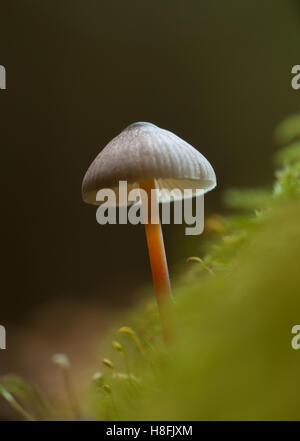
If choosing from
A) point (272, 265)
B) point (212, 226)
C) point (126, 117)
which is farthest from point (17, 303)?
point (272, 265)

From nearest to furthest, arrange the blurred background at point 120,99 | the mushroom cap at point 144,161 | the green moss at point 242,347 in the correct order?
the green moss at point 242,347, the mushroom cap at point 144,161, the blurred background at point 120,99

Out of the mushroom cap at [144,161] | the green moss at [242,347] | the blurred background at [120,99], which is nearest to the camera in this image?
the green moss at [242,347]

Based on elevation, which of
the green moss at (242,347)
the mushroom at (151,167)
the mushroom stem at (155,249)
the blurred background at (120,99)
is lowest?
the green moss at (242,347)

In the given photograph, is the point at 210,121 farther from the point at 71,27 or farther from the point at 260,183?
the point at 71,27

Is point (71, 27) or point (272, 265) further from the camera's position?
point (71, 27)

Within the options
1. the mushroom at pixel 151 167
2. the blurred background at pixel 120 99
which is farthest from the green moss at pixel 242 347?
the blurred background at pixel 120 99

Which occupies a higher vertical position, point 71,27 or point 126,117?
point 71,27

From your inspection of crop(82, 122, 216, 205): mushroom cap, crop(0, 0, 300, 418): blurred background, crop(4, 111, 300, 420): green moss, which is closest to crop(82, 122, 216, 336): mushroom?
crop(82, 122, 216, 205): mushroom cap

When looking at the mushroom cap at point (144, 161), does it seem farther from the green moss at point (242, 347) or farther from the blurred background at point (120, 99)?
the blurred background at point (120, 99)
